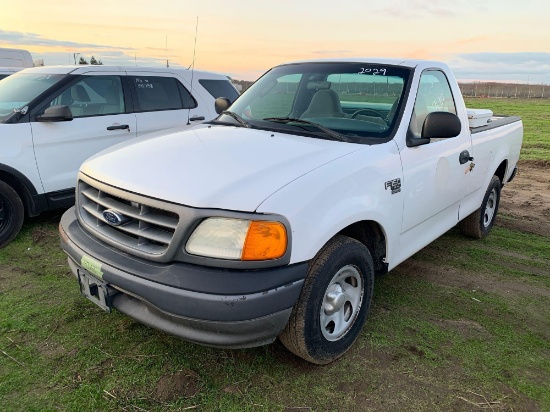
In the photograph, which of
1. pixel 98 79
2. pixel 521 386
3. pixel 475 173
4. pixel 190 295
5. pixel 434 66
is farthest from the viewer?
pixel 98 79

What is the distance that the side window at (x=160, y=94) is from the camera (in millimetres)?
6133

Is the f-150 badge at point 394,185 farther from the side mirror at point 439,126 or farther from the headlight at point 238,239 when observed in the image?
the headlight at point 238,239

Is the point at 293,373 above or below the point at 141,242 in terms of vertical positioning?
below

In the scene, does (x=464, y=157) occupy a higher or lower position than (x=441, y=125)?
lower

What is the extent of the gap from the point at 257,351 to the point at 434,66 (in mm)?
2821

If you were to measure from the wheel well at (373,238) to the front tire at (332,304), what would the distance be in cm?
21

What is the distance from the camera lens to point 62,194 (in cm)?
523

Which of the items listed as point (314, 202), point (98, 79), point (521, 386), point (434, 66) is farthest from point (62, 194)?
point (521, 386)

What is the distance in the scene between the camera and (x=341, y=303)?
2.84 metres

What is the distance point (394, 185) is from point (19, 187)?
13.1 feet

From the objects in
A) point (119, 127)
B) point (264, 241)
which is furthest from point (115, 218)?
point (119, 127)

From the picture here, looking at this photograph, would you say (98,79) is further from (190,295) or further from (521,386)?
(521,386)

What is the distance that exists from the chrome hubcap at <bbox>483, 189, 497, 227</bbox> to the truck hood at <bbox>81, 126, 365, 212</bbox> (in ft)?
10.1

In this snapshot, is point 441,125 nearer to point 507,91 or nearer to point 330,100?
point 330,100
